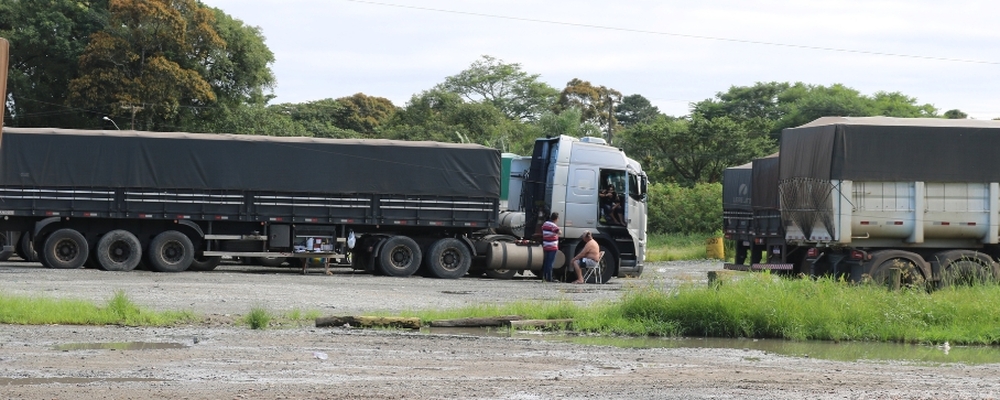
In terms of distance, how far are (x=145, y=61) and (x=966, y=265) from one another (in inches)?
1394

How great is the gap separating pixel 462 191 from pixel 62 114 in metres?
28.4

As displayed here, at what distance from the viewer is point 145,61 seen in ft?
154

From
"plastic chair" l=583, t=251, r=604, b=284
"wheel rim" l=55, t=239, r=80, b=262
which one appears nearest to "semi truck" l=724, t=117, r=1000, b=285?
"plastic chair" l=583, t=251, r=604, b=284

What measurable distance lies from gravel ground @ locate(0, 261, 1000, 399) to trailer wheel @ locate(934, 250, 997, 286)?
628 centimetres

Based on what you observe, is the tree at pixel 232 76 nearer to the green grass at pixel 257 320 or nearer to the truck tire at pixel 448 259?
the truck tire at pixel 448 259

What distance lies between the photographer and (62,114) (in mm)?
48562

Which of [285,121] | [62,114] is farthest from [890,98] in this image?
[62,114]

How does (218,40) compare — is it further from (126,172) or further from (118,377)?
(118,377)

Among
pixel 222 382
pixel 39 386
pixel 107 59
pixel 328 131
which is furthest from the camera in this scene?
pixel 328 131

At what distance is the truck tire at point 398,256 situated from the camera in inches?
1015

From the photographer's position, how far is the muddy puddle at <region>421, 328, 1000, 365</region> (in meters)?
12.4

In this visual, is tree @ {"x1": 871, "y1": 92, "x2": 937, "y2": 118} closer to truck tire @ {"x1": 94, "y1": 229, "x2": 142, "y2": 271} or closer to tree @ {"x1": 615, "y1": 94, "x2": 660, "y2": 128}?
tree @ {"x1": 615, "y1": 94, "x2": 660, "y2": 128}

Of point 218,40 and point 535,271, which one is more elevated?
point 218,40

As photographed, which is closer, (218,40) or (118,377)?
(118,377)
